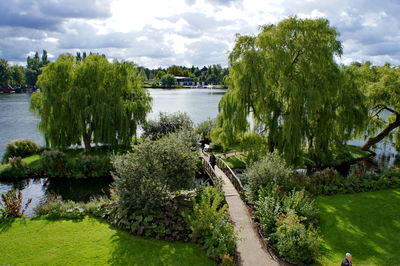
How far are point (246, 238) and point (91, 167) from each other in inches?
662

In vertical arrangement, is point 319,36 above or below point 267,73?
above

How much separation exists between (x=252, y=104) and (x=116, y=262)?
659 inches

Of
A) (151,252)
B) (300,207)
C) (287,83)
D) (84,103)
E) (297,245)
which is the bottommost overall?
(151,252)

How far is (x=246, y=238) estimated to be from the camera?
48.4ft

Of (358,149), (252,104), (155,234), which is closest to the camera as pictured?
(155,234)

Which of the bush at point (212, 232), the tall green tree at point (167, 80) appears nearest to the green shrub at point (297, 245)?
the bush at point (212, 232)

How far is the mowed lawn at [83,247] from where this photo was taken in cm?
1311

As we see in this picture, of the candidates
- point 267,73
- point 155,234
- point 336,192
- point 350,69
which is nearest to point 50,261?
point 155,234

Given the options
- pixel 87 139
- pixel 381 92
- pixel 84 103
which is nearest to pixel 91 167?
pixel 87 139

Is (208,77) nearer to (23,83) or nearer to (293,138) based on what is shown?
(23,83)

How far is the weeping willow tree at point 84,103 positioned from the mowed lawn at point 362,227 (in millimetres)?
18176

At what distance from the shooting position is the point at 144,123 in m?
31.9

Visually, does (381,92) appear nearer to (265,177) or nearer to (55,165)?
(265,177)

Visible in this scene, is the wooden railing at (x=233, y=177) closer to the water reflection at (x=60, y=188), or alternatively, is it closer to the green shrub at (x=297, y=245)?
the green shrub at (x=297, y=245)
